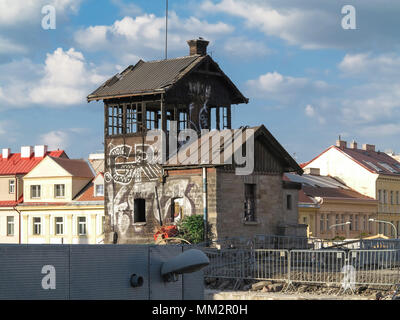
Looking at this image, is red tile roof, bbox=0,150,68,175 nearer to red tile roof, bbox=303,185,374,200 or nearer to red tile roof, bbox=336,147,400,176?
red tile roof, bbox=303,185,374,200

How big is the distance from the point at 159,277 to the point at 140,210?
1962cm

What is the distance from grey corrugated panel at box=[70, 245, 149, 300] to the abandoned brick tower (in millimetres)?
16083

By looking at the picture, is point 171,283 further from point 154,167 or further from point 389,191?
point 389,191

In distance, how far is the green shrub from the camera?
38406 mm

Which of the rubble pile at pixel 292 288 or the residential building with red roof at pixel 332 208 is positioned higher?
the residential building with red roof at pixel 332 208

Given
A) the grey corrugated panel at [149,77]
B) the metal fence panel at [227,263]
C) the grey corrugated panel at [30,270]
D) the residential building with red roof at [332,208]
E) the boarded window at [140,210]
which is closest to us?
the grey corrugated panel at [30,270]

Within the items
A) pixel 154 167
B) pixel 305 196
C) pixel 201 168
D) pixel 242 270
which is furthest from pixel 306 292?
pixel 305 196

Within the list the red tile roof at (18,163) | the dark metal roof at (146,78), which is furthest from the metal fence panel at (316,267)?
the red tile roof at (18,163)

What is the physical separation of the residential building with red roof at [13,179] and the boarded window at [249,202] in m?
29.8

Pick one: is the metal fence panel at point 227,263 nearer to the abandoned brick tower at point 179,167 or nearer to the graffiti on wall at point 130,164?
the abandoned brick tower at point 179,167

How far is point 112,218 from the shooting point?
1704 inches

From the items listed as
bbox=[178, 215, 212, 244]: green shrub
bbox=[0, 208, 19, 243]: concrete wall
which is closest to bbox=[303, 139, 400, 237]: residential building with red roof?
bbox=[0, 208, 19, 243]: concrete wall

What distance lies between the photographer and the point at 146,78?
1686 inches

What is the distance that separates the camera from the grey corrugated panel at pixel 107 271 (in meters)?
20.6
